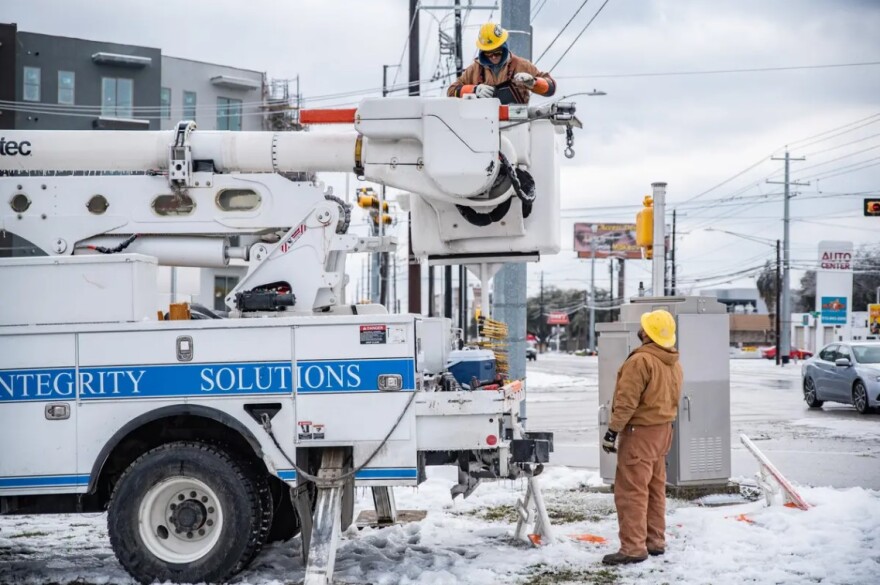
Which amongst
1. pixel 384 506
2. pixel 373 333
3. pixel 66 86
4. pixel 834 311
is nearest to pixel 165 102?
pixel 66 86

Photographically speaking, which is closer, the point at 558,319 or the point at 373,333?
the point at 373,333

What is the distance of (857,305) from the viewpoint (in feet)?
298

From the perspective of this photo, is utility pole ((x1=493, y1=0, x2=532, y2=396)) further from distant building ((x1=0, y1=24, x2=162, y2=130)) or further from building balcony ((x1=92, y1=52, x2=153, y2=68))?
building balcony ((x1=92, y1=52, x2=153, y2=68))

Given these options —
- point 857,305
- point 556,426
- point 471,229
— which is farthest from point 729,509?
point 857,305

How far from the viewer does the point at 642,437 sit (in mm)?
7672

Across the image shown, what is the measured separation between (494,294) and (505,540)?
5.08 meters

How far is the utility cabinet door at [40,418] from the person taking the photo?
6996 millimetres

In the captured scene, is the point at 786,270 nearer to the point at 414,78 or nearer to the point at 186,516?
the point at 414,78

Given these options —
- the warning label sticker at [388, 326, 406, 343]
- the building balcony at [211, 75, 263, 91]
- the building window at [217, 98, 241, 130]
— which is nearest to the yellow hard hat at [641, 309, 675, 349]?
the warning label sticker at [388, 326, 406, 343]

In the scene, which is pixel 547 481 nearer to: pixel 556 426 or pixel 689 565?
pixel 689 565

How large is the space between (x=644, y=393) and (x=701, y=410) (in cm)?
251

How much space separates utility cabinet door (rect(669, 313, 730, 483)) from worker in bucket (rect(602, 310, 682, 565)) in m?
2.10

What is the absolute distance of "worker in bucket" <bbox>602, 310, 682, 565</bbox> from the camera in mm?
7547

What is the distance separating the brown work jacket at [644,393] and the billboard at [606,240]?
115009 millimetres
